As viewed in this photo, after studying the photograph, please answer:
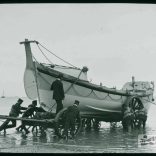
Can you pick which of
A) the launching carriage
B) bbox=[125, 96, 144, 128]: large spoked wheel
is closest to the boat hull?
the launching carriage

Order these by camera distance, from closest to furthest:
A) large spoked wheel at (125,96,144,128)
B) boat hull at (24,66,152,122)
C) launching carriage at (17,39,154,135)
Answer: launching carriage at (17,39,154,135) < boat hull at (24,66,152,122) < large spoked wheel at (125,96,144,128)

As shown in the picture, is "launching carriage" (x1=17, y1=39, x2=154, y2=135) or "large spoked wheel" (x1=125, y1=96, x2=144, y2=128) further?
"large spoked wheel" (x1=125, y1=96, x2=144, y2=128)

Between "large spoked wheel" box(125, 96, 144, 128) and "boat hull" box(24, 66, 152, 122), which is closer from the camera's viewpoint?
"boat hull" box(24, 66, 152, 122)

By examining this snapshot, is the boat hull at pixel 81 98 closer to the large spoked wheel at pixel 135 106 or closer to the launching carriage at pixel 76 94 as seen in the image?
the launching carriage at pixel 76 94

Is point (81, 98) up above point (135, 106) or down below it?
above

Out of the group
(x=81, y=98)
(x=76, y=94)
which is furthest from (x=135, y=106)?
(x=76, y=94)

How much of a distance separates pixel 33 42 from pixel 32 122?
377cm

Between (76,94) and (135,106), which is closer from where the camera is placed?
(76,94)

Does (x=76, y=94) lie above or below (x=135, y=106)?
above

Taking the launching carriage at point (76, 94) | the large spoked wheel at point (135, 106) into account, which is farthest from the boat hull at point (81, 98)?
the large spoked wheel at point (135, 106)

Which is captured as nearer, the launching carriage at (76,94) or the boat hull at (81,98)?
the launching carriage at (76,94)

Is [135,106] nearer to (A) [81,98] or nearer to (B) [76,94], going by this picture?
(A) [81,98]

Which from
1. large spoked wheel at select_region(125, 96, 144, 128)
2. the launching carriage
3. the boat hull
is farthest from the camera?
large spoked wheel at select_region(125, 96, 144, 128)

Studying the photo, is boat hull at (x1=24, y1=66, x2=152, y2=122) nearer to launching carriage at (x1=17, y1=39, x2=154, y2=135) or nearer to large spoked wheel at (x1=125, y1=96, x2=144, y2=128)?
launching carriage at (x1=17, y1=39, x2=154, y2=135)
